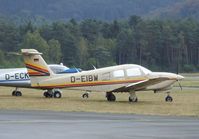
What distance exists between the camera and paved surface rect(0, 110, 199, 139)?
18.7 metres

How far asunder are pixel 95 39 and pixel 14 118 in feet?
374

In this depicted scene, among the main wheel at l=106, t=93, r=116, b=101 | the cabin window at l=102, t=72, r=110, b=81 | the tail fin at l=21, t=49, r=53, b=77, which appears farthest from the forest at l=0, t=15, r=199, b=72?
the cabin window at l=102, t=72, r=110, b=81

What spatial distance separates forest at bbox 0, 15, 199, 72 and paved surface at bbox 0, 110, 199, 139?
91.2 meters

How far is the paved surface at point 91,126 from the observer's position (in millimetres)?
18703

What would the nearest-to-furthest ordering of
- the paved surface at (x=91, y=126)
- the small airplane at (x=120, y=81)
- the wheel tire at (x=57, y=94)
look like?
the paved surface at (x=91, y=126), the small airplane at (x=120, y=81), the wheel tire at (x=57, y=94)

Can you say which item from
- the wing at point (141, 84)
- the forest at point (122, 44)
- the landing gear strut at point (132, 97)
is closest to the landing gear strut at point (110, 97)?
the wing at point (141, 84)

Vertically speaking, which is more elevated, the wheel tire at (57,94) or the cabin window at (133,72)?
the cabin window at (133,72)

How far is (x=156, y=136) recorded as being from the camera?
61.3ft

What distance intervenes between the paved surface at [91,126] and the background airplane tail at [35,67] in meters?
10.4

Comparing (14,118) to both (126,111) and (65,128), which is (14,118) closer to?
(65,128)

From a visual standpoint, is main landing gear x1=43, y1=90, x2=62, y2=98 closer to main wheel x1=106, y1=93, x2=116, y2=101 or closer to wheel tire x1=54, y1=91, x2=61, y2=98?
wheel tire x1=54, y1=91, x2=61, y2=98

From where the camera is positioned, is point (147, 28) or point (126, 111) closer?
point (126, 111)

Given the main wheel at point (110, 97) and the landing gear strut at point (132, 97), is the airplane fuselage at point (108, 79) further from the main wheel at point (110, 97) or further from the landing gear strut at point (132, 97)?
the main wheel at point (110, 97)

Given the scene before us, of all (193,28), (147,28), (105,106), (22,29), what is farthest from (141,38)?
(105,106)
